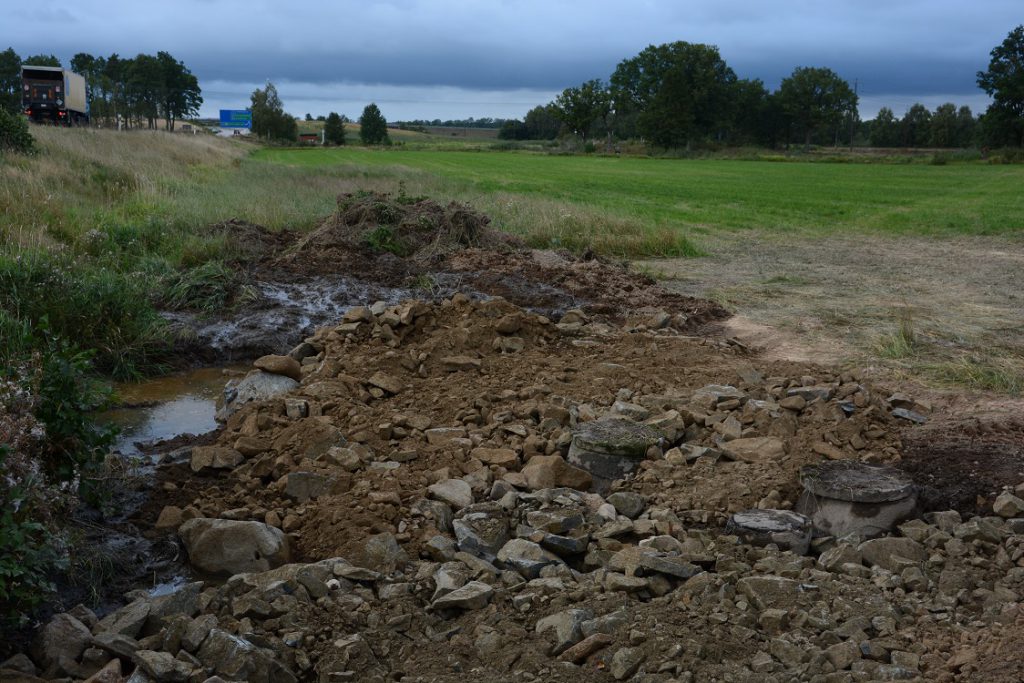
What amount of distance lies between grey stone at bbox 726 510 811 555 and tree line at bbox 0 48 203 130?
90.2 metres

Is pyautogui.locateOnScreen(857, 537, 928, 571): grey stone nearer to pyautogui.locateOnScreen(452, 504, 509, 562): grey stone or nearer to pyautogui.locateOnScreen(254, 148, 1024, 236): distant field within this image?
pyautogui.locateOnScreen(452, 504, 509, 562): grey stone

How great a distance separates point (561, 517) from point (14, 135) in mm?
19223

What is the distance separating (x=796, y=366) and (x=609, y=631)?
4.90 metres

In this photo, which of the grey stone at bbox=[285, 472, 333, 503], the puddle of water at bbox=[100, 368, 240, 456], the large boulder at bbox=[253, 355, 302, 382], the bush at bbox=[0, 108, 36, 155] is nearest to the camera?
the grey stone at bbox=[285, 472, 333, 503]

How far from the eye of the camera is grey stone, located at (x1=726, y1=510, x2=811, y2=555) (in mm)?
4969

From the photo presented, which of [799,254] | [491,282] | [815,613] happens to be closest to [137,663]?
[815,613]

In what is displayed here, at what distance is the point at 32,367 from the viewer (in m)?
5.22

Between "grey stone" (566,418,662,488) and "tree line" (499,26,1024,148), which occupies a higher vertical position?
"tree line" (499,26,1024,148)

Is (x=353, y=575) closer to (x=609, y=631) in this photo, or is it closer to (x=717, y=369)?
(x=609, y=631)

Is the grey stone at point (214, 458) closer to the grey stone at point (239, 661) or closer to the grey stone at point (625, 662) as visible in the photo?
the grey stone at point (239, 661)

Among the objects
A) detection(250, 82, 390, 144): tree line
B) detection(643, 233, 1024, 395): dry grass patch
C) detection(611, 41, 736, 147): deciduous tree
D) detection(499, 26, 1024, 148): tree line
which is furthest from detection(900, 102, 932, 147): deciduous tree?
detection(643, 233, 1024, 395): dry grass patch

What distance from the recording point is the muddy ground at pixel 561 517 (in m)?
3.85

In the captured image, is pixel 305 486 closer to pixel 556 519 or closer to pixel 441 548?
pixel 441 548

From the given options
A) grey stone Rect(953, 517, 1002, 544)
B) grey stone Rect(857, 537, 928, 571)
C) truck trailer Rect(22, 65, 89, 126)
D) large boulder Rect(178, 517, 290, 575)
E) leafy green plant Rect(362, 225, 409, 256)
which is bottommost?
large boulder Rect(178, 517, 290, 575)
